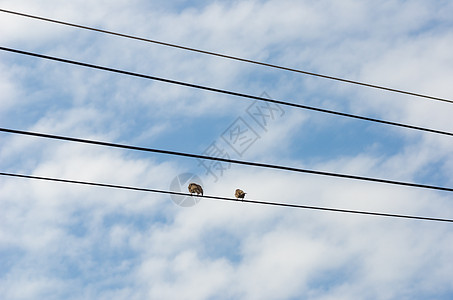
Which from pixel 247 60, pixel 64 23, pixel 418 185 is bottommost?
pixel 418 185

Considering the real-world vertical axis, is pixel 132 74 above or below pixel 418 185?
above

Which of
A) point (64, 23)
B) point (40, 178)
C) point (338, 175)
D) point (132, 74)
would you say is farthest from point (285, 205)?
point (64, 23)

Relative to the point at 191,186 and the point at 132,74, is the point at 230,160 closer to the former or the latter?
the point at 132,74

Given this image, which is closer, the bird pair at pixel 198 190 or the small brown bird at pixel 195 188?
the small brown bird at pixel 195 188

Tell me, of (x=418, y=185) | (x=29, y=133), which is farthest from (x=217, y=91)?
(x=418, y=185)

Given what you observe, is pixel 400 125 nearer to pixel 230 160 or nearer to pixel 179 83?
pixel 230 160

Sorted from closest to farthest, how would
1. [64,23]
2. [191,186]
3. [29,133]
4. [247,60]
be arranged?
[29,133] → [64,23] → [247,60] → [191,186]

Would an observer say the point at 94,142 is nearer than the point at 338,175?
Yes

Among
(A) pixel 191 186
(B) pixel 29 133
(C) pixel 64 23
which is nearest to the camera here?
(B) pixel 29 133

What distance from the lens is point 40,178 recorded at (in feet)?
36.3

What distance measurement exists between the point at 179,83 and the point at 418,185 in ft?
18.3

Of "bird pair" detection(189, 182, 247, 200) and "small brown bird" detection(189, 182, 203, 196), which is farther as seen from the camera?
"bird pair" detection(189, 182, 247, 200)

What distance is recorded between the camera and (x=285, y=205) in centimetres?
1217

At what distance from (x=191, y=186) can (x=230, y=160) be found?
742 cm
